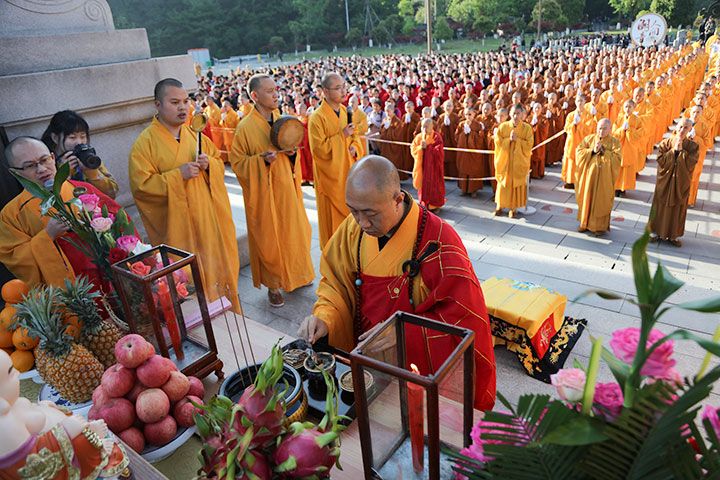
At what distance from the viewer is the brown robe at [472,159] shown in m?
9.20

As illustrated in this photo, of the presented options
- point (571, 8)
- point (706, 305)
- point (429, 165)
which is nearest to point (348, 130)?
point (429, 165)

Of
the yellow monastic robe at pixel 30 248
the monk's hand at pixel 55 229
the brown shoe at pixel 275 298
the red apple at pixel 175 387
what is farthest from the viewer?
the brown shoe at pixel 275 298

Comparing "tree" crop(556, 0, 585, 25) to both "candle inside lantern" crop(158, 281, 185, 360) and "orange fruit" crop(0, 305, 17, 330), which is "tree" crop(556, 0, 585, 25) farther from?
"orange fruit" crop(0, 305, 17, 330)

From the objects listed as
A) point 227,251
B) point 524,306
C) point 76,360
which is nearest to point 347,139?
point 227,251

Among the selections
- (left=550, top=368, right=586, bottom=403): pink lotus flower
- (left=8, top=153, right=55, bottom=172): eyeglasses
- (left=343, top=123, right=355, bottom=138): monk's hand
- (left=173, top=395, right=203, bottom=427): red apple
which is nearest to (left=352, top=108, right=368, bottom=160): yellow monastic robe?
(left=343, top=123, right=355, bottom=138): monk's hand

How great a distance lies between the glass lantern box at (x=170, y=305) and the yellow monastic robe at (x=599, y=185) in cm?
643

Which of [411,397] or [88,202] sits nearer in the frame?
[411,397]

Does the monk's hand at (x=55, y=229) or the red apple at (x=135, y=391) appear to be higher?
the monk's hand at (x=55, y=229)

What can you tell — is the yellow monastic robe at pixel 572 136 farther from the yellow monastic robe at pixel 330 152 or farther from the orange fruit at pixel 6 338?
the orange fruit at pixel 6 338

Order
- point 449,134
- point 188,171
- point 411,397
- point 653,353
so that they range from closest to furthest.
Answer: point 653,353, point 411,397, point 188,171, point 449,134

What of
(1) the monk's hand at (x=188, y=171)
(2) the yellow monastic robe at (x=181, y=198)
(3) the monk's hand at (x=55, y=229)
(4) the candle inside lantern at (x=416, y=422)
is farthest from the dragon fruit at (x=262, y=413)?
(1) the monk's hand at (x=188, y=171)

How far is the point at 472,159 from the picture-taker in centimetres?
921

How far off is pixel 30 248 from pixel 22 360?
0.84 m

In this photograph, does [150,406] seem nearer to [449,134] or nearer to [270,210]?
[270,210]
